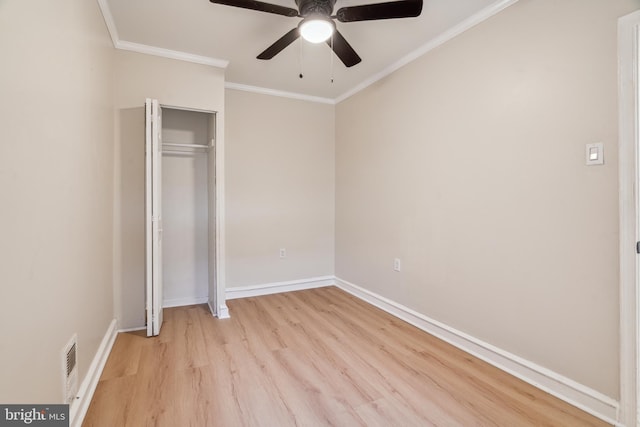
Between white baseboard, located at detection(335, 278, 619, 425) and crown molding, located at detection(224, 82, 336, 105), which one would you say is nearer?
white baseboard, located at detection(335, 278, 619, 425)

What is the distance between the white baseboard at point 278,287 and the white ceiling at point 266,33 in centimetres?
247

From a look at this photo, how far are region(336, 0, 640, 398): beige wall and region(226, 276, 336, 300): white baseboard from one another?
119 centimetres

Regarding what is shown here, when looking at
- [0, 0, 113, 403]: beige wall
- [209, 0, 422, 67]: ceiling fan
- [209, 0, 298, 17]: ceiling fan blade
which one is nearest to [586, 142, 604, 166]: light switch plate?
[209, 0, 422, 67]: ceiling fan

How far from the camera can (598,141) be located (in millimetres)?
1588

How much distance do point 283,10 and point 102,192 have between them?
1.80 meters

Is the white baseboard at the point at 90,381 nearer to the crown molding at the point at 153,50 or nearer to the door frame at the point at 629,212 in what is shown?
the crown molding at the point at 153,50

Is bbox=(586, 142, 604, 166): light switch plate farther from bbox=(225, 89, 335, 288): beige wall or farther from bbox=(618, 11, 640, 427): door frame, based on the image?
bbox=(225, 89, 335, 288): beige wall

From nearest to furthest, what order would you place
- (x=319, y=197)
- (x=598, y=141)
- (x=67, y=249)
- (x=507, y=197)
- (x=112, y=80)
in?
(x=67, y=249) < (x=598, y=141) < (x=507, y=197) < (x=112, y=80) < (x=319, y=197)

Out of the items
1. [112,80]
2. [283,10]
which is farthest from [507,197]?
[112,80]

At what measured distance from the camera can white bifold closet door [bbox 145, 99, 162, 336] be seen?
245 cm

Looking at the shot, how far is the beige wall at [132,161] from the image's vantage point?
2619 millimetres

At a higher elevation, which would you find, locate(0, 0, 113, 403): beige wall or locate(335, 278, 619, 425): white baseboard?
locate(0, 0, 113, 403): beige wall

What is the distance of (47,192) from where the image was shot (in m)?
1.23

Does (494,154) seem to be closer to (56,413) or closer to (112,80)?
(56,413)
